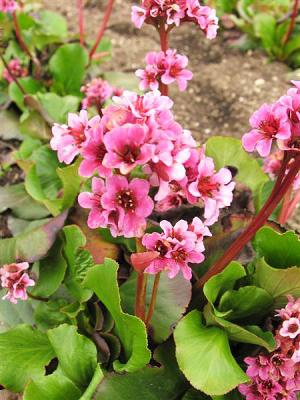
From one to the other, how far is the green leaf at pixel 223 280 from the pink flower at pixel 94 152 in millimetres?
495

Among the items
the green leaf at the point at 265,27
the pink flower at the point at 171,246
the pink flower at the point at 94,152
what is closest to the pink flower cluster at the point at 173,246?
the pink flower at the point at 171,246

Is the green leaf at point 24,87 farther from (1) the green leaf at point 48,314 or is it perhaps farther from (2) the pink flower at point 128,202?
(2) the pink flower at point 128,202

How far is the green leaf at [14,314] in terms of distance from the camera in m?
1.83

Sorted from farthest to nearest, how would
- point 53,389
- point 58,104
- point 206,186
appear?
point 58,104
point 53,389
point 206,186

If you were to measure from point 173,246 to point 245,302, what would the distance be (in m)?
0.46

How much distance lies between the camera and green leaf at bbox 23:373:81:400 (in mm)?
1448

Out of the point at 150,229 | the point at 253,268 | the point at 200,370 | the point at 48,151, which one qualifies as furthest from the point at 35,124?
the point at 200,370

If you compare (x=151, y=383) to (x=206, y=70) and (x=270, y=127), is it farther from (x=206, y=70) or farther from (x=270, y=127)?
(x=206, y=70)

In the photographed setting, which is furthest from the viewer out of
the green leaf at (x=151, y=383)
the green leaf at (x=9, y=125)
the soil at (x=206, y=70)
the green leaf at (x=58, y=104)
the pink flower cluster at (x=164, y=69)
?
the soil at (x=206, y=70)

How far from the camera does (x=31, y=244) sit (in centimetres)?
168

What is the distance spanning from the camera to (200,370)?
4.66 feet

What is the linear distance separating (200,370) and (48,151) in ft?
3.41

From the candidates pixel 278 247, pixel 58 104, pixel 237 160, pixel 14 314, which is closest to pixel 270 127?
pixel 278 247

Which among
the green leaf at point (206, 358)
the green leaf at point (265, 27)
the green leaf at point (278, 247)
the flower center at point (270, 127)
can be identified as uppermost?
the flower center at point (270, 127)
